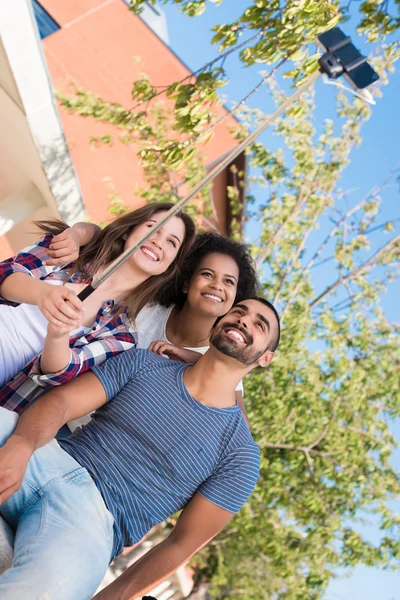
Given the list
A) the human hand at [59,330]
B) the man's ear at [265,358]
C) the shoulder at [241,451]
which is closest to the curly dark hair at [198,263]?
the man's ear at [265,358]

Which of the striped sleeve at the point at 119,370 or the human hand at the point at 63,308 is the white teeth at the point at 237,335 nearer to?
the striped sleeve at the point at 119,370

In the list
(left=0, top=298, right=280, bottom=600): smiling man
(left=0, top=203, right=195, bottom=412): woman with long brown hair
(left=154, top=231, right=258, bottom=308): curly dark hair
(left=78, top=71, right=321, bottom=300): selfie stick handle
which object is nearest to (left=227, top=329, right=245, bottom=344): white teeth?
(left=0, top=298, right=280, bottom=600): smiling man

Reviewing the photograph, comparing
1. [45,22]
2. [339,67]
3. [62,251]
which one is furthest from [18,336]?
[45,22]

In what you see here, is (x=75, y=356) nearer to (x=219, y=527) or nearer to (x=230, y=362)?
(x=230, y=362)

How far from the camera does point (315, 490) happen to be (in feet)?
27.2

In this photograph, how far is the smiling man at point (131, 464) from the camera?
2047 millimetres

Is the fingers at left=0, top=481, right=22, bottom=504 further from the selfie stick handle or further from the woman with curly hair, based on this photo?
the woman with curly hair

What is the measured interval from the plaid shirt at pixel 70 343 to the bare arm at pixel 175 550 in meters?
0.62

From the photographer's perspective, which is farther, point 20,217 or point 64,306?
point 20,217

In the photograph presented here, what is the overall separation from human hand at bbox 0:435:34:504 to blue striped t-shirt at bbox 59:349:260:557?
32 cm

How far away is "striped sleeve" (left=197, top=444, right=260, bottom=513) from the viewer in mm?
2482

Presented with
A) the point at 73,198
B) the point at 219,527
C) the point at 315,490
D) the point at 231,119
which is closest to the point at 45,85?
the point at 73,198

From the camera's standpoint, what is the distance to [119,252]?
9.30 ft

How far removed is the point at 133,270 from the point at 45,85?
3.13 metres
